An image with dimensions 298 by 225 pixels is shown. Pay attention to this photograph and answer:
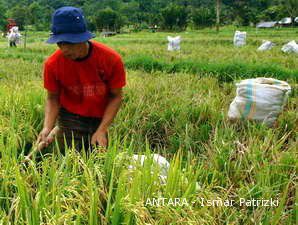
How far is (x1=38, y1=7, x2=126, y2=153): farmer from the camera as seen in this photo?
2217 mm

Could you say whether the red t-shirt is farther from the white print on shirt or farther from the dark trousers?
the dark trousers

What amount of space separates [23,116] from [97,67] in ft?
3.50

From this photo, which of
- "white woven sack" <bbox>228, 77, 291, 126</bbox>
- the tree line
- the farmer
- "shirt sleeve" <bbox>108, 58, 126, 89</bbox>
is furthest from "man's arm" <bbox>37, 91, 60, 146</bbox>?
the tree line

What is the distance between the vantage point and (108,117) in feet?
8.04

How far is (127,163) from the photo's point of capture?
6.16 ft

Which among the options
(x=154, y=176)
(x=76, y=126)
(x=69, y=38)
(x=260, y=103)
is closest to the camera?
(x=154, y=176)

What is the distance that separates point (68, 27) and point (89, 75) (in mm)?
401

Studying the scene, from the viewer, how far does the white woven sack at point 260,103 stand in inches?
135

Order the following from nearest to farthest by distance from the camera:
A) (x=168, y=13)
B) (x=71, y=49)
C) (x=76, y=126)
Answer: (x=71, y=49), (x=76, y=126), (x=168, y=13)

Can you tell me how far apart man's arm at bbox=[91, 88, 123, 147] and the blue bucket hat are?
46 centimetres

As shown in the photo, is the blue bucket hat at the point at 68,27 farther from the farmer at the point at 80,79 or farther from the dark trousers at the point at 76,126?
the dark trousers at the point at 76,126

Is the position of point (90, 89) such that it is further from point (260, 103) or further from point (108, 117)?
point (260, 103)

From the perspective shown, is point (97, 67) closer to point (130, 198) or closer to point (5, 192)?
point (5, 192)

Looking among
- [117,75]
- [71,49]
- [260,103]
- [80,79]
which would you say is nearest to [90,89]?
[80,79]
